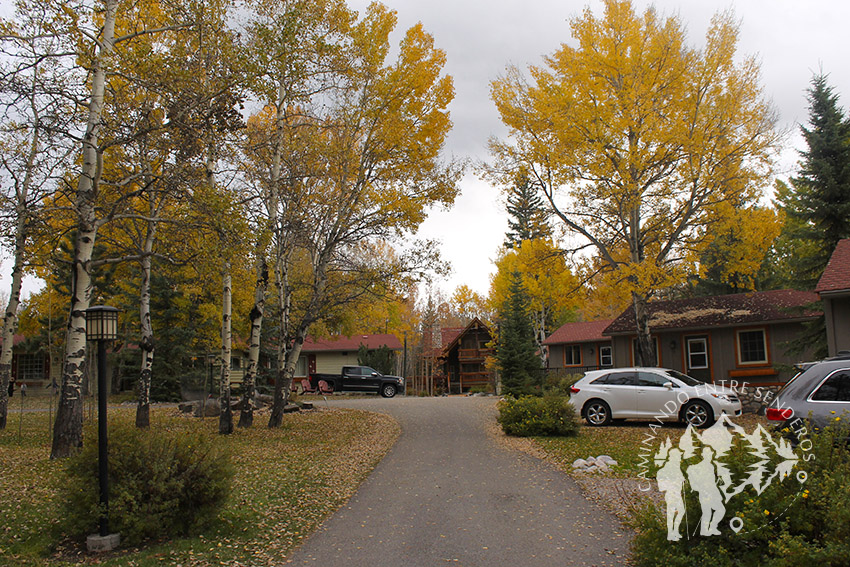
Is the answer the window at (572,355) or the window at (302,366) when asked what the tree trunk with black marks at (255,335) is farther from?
the window at (302,366)

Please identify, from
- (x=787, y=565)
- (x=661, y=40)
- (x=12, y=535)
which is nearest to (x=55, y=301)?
(x=12, y=535)

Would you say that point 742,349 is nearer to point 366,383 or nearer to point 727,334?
point 727,334

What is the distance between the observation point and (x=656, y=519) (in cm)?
465

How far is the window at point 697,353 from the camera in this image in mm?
22297

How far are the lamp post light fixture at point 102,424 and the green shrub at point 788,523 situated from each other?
16.9ft

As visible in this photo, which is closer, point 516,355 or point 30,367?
point 516,355

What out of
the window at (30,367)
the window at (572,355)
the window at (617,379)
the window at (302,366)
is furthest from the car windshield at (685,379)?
the window at (30,367)

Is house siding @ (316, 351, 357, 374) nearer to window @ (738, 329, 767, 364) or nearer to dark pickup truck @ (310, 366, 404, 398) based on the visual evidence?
dark pickup truck @ (310, 366, 404, 398)

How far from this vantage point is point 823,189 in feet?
59.7

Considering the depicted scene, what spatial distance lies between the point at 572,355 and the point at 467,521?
28.2 m

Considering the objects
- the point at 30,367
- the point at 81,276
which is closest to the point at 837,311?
the point at 81,276

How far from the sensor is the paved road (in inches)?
221

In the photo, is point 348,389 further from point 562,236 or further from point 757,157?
point 757,157

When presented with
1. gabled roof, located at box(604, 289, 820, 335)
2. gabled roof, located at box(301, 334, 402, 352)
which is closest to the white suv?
gabled roof, located at box(604, 289, 820, 335)
